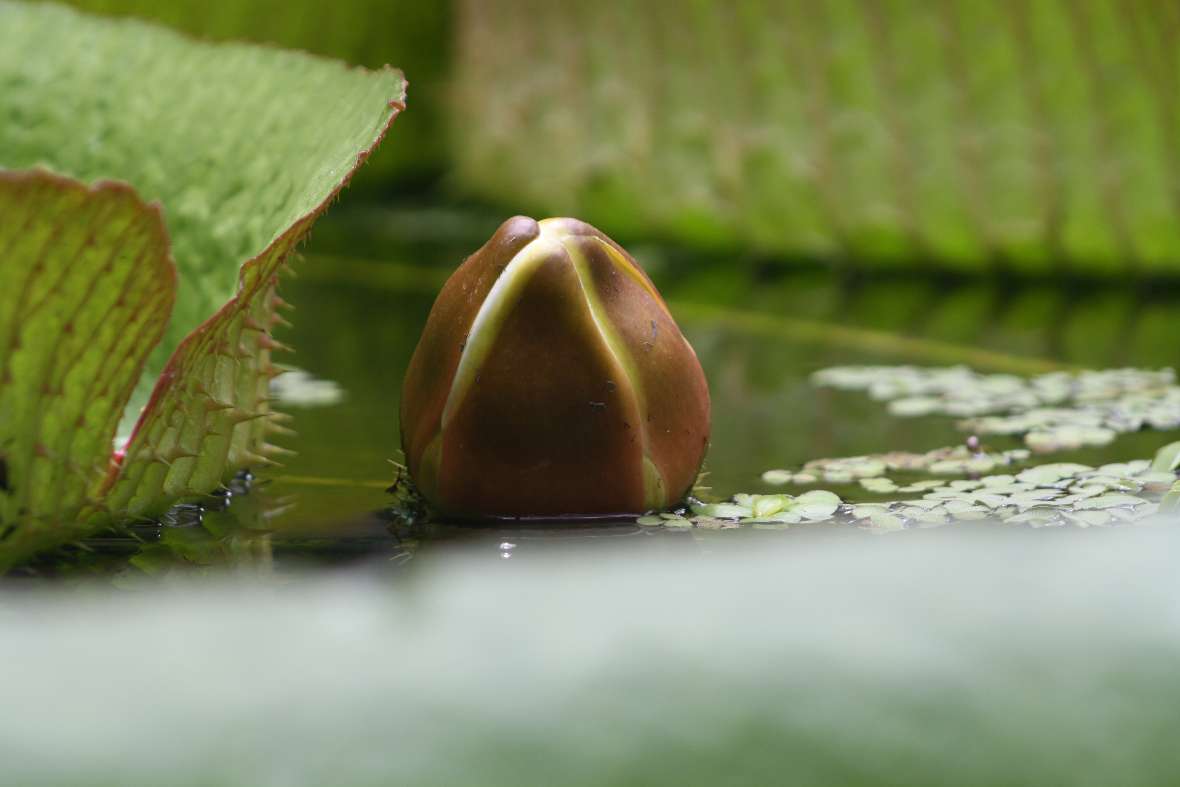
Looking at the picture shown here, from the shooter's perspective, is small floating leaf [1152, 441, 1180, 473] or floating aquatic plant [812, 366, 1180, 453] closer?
small floating leaf [1152, 441, 1180, 473]

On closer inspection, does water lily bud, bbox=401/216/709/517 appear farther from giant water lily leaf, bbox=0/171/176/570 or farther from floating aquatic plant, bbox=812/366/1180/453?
floating aquatic plant, bbox=812/366/1180/453

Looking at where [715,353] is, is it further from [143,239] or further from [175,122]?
[143,239]

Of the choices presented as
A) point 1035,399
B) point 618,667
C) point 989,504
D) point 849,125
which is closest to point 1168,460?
point 989,504

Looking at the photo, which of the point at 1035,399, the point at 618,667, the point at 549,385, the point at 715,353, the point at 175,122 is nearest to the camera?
the point at 618,667

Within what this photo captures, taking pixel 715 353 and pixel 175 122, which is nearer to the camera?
pixel 175 122

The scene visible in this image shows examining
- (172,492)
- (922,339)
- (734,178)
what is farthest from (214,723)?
(734,178)

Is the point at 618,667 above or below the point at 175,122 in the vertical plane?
below

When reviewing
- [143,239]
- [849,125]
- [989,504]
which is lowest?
[989,504]

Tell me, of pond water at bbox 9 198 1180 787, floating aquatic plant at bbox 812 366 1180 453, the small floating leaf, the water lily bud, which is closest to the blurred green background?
floating aquatic plant at bbox 812 366 1180 453

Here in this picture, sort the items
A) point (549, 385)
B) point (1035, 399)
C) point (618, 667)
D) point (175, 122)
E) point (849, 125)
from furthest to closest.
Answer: point (849, 125) → point (1035, 399) → point (175, 122) → point (549, 385) → point (618, 667)
